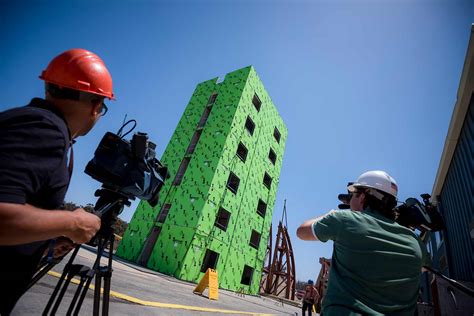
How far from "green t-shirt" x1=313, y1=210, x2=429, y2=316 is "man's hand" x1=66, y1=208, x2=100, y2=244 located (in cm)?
135

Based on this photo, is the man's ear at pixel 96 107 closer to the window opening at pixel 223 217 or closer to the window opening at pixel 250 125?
the window opening at pixel 223 217

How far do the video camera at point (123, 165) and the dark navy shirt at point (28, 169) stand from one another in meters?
0.41

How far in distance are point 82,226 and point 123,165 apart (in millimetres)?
568

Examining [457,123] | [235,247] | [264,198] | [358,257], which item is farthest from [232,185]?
[358,257]

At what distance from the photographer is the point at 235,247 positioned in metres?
16.5

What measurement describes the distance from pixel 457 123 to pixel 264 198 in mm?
15580

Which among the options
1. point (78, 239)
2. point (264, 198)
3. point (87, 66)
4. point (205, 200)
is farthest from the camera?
point (264, 198)

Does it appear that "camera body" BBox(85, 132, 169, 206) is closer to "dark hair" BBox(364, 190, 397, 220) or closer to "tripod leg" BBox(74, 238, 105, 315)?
"tripod leg" BBox(74, 238, 105, 315)

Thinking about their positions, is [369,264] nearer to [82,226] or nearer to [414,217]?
[414,217]

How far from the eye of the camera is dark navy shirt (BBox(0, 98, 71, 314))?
2.64ft

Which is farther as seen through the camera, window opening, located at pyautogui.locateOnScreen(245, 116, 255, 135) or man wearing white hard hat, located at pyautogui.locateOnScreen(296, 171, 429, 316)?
window opening, located at pyautogui.locateOnScreen(245, 116, 255, 135)

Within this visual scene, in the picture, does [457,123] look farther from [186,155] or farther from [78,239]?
[186,155]

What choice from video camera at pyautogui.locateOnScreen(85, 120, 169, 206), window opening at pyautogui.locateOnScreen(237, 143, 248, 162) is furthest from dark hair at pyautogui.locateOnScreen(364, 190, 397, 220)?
window opening at pyautogui.locateOnScreen(237, 143, 248, 162)

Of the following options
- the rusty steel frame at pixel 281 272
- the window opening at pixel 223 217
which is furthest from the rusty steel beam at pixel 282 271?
the window opening at pixel 223 217
